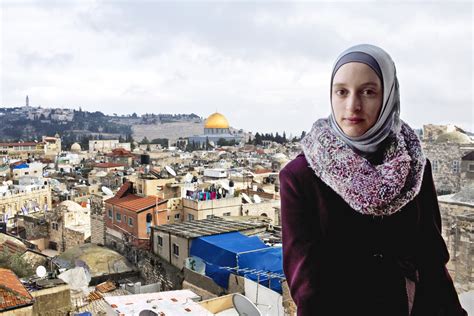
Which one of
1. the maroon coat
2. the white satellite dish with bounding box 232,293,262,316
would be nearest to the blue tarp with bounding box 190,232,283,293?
the white satellite dish with bounding box 232,293,262,316

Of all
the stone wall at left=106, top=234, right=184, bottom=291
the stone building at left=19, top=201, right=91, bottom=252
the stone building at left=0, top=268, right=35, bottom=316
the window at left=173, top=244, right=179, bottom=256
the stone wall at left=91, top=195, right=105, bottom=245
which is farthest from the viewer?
the stone building at left=19, top=201, right=91, bottom=252

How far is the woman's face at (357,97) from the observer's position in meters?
1.28

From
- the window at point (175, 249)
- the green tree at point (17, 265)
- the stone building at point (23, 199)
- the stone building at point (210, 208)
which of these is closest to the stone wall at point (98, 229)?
the stone building at point (210, 208)

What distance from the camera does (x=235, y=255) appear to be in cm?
841

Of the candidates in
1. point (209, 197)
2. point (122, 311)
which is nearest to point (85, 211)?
point (209, 197)

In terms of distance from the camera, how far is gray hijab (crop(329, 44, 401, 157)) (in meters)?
1.26

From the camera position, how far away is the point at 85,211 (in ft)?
67.4

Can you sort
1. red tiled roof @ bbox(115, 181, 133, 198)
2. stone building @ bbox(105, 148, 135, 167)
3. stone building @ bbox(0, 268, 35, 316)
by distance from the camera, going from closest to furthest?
stone building @ bbox(0, 268, 35, 316), red tiled roof @ bbox(115, 181, 133, 198), stone building @ bbox(105, 148, 135, 167)

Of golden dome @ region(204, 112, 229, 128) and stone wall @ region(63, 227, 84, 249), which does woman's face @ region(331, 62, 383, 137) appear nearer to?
stone wall @ region(63, 227, 84, 249)

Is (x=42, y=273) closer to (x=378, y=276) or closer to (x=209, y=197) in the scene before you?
(x=209, y=197)

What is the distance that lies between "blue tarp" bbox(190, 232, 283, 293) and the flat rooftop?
0.32 m

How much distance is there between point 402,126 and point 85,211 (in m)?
20.4

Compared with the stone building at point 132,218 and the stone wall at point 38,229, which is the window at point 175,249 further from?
the stone wall at point 38,229

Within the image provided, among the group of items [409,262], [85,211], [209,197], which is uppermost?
[409,262]
